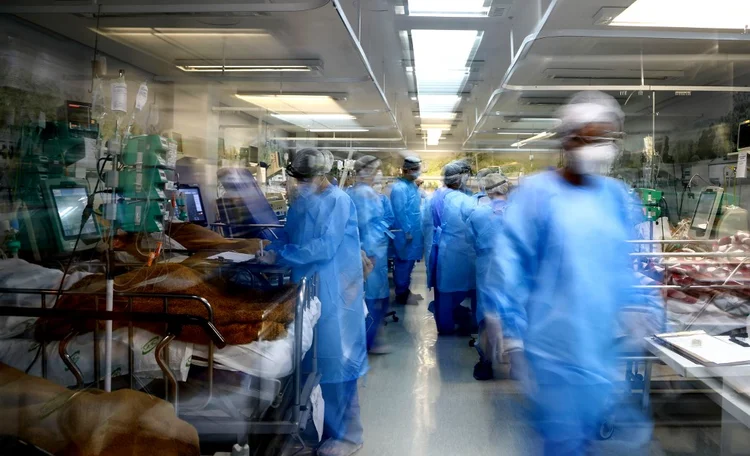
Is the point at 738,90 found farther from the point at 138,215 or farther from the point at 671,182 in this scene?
the point at 138,215

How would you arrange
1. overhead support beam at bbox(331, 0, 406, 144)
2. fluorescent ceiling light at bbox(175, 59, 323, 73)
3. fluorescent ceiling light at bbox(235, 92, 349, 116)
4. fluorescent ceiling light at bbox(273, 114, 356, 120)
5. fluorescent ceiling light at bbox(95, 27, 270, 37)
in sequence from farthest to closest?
fluorescent ceiling light at bbox(273, 114, 356, 120), fluorescent ceiling light at bbox(235, 92, 349, 116), fluorescent ceiling light at bbox(175, 59, 323, 73), fluorescent ceiling light at bbox(95, 27, 270, 37), overhead support beam at bbox(331, 0, 406, 144)

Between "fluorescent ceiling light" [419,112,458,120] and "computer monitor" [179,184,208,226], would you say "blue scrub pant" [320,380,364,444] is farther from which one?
"fluorescent ceiling light" [419,112,458,120]

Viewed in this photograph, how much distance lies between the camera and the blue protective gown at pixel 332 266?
2.28 meters

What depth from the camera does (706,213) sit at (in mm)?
3627

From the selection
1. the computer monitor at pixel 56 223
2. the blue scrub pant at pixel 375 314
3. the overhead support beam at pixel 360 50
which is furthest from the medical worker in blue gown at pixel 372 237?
the computer monitor at pixel 56 223

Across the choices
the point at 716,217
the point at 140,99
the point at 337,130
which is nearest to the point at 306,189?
the point at 140,99

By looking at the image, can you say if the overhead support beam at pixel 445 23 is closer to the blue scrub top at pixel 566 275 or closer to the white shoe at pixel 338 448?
the blue scrub top at pixel 566 275

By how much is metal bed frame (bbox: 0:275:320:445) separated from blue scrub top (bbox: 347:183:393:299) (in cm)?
161

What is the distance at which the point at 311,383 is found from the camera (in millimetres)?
2180

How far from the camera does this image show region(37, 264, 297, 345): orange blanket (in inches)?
68.1

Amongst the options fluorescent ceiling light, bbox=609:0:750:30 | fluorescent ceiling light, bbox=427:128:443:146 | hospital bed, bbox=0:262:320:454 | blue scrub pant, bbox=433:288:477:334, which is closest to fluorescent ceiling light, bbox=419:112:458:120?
fluorescent ceiling light, bbox=427:128:443:146

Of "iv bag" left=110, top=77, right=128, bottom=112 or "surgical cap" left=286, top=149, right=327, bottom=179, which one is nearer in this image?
"iv bag" left=110, top=77, right=128, bottom=112

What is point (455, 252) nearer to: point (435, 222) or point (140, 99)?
point (435, 222)

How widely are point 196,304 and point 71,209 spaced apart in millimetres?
932
